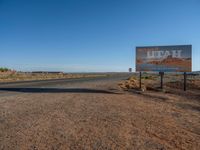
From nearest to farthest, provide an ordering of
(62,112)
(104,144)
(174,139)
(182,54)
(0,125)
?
1. (104,144)
2. (174,139)
3. (0,125)
4. (62,112)
5. (182,54)

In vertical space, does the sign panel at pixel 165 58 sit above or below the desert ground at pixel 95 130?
above

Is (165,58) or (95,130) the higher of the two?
(165,58)

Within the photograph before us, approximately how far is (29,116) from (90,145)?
4.09m

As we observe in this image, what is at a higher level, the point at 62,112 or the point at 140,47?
the point at 140,47

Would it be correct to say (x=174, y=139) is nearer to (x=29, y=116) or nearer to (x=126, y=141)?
(x=126, y=141)

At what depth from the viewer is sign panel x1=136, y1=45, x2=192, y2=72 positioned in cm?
2134

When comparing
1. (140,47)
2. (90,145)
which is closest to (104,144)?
(90,145)

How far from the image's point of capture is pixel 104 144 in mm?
5594

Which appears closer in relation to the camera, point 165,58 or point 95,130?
point 95,130

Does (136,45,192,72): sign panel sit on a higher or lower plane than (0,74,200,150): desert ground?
higher

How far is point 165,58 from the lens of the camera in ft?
72.3

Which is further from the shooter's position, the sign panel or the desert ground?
the sign panel

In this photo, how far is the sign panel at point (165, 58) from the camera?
21.3 m

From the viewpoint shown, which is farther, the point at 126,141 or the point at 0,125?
the point at 0,125
